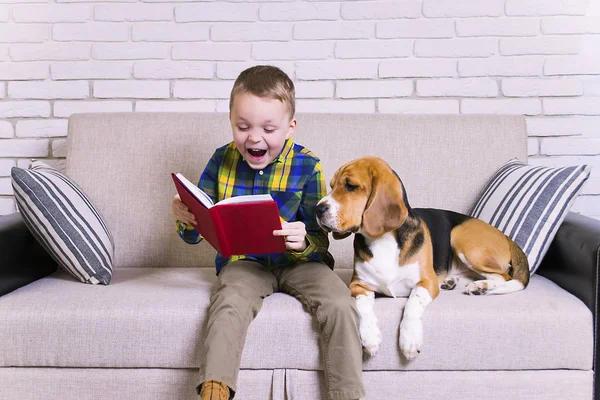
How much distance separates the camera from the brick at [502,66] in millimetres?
3193

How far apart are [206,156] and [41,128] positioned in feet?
3.12

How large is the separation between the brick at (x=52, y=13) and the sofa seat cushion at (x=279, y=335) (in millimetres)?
1574

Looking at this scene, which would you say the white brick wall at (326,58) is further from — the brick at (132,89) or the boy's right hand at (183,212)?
the boy's right hand at (183,212)

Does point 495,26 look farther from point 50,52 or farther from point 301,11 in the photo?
point 50,52

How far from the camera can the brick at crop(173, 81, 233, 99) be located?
322 cm

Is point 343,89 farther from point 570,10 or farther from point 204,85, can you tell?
point 570,10

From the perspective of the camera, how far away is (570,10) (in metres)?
3.17

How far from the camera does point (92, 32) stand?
3213mm

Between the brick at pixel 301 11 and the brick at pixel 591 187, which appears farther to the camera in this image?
the brick at pixel 591 187

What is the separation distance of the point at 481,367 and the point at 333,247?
2.90 ft

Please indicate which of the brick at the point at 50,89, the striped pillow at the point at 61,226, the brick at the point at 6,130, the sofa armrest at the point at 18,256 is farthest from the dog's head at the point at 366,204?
the brick at the point at 6,130

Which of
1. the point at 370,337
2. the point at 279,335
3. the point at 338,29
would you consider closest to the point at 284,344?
the point at 279,335

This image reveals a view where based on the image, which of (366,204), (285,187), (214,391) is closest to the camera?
(214,391)

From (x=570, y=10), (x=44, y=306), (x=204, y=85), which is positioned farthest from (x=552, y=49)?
(x=44, y=306)
